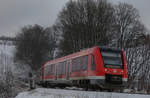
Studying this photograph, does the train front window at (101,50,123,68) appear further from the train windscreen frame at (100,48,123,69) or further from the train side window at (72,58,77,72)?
the train side window at (72,58,77,72)

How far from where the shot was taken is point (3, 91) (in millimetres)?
30234

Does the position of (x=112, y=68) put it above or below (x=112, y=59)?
below

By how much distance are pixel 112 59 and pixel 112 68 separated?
0.79 m

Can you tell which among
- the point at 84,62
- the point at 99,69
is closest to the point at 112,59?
the point at 99,69

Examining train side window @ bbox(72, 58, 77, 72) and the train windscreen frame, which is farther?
train side window @ bbox(72, 58, 77, 72)

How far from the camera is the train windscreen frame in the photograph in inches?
733

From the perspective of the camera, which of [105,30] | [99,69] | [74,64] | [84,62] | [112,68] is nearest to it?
[99,69]

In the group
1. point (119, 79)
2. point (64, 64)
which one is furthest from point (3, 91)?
point (119, 79)

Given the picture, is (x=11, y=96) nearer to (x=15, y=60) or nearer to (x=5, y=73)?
(x=5, y=73)

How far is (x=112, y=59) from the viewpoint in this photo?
62.3 feet

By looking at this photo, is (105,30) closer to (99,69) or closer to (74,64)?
(74,64)

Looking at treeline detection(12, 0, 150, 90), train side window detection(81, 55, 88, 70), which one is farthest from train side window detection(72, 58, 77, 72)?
treeline detection(12, 0, 150, 90)

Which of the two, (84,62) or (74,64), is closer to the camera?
(84,62)

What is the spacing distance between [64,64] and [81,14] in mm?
20682
